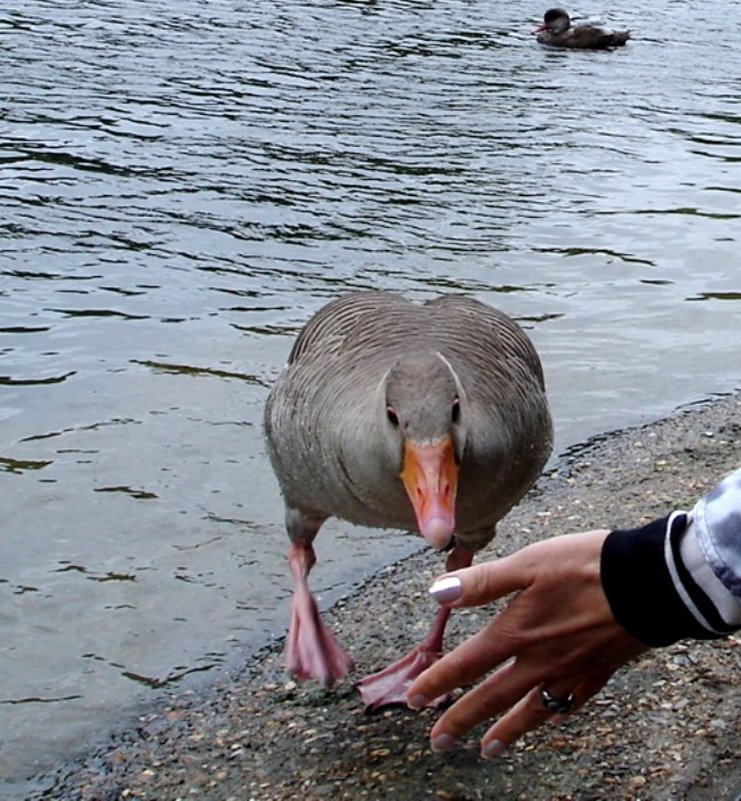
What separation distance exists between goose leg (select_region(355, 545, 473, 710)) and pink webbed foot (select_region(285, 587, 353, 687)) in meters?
0.12

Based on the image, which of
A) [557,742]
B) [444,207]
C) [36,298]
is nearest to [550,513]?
[557,742]

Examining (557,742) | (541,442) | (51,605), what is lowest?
(51,605)

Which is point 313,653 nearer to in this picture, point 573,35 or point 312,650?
point 312,650

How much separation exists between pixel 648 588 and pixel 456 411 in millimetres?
1658

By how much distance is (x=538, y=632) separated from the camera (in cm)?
306

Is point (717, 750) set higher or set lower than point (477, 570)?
lower

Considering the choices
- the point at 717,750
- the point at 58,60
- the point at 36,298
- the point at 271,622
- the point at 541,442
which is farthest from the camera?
the point at 58,60

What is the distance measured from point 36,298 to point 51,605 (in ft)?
14.7

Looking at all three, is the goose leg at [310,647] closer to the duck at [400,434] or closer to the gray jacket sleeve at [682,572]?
the duck at [400,434]

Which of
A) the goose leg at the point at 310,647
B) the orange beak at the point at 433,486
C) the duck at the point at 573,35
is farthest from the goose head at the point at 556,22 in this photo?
the orange beak at the point at 433,486

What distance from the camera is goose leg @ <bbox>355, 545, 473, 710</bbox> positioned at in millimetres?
5195

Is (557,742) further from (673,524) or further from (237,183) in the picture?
(237,183)

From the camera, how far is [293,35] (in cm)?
2058

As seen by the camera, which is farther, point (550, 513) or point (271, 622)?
point (550, 513)
